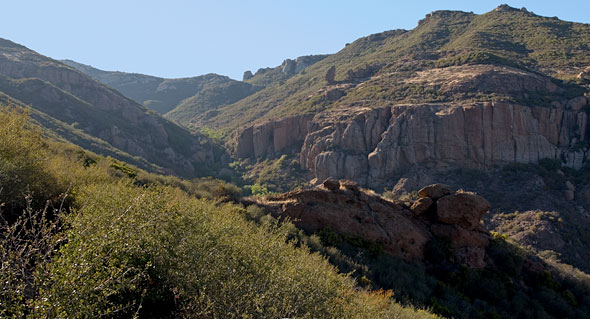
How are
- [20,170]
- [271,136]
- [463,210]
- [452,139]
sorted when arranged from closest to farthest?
1. [20,170]
2. [463,210]
3. [452,139]
4. [271,136]

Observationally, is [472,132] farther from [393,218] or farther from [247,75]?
[247,75]

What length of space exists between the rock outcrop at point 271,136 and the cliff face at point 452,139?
31.1 ft

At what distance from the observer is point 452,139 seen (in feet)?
149

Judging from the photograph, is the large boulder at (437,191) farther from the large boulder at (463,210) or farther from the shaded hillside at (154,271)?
the shaded hillside at (154,271)

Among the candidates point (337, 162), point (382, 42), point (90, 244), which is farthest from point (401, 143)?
point (382, 42)

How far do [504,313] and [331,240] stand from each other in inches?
295

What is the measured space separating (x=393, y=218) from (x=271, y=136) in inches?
1734

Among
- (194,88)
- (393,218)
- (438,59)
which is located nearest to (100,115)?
(438,59)

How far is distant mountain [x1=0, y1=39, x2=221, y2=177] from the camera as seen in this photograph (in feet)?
181

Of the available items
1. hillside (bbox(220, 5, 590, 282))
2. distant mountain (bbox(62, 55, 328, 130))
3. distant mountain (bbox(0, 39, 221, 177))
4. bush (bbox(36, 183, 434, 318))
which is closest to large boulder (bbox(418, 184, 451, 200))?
bush (bbox(36, 183, 434, 318))

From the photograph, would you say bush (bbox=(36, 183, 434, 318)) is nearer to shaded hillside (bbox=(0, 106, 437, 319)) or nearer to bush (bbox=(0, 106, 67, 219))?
shaded hillside (bbox=(0, 106, 437, 319))

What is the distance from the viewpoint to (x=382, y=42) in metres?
96.8

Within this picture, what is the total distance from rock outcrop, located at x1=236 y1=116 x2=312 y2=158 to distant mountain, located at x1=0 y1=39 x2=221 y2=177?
5363 millimetres

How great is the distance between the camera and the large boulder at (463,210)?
1975 centimetres
